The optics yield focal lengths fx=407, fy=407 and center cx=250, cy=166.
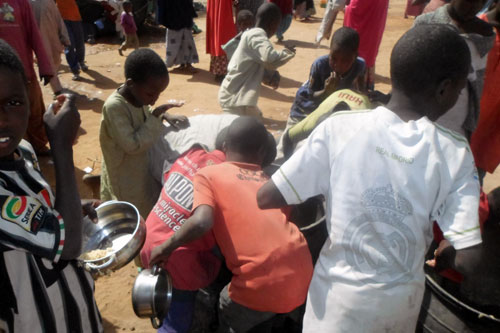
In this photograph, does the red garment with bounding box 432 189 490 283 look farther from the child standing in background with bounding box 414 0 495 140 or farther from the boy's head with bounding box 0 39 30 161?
the boy's head with bounding box 0 39 30 161

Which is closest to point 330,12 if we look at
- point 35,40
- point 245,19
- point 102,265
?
point 245,19

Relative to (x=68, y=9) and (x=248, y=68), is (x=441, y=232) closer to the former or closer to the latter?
(x=248, y=68)

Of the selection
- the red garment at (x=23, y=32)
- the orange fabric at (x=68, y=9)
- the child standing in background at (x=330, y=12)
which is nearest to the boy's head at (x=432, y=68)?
the red garment at (x=23, y=32)

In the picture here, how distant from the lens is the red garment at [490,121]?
2.99 metres

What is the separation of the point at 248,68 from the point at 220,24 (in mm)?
2639

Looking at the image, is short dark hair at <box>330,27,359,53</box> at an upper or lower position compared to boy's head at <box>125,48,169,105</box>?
upper

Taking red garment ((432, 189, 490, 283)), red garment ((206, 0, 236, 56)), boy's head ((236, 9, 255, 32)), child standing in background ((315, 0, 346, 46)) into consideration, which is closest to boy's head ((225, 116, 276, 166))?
red garment ((432, 189, 490, 283))

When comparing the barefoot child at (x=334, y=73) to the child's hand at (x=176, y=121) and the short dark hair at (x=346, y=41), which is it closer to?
the short dark hair at (x=346, y=41)

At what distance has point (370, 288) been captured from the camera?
122 centimetres

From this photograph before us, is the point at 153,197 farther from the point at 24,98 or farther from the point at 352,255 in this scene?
the point at 352,255

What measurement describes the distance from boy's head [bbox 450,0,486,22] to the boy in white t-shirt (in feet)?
5.47

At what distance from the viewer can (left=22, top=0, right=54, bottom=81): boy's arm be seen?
366cm

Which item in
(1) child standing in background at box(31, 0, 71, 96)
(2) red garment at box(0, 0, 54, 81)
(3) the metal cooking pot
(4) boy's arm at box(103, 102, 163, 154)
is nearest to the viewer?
(3) the metal cooking pot

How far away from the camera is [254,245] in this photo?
5.41 ft
